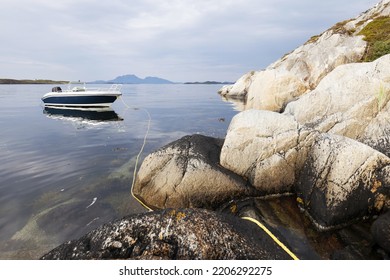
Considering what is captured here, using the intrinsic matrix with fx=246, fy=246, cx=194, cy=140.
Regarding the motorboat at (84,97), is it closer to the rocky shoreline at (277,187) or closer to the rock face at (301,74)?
the rock face at (301,74)

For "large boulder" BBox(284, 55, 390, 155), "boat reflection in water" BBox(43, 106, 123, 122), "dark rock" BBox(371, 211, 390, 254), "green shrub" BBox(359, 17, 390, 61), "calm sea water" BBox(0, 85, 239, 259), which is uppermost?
"green shrub" BBox(359, 17, 390, 61)

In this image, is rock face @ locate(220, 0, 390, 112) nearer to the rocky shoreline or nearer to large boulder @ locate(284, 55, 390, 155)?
the rocky shoreline

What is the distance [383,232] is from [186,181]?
5617 mm

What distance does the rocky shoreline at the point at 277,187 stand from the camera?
4445 mm

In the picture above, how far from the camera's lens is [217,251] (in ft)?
14.0

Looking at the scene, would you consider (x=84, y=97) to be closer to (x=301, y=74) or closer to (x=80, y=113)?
(x=80, y=113)

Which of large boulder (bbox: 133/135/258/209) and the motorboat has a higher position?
the motorboat

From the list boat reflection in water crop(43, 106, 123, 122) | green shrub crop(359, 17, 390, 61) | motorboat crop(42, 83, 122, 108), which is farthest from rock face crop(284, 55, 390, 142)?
motorboat crop(42, 83, 122, 108)

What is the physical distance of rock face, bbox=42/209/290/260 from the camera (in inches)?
166

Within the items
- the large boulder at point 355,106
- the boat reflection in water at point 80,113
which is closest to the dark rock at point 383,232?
the large boulder at point 355,106

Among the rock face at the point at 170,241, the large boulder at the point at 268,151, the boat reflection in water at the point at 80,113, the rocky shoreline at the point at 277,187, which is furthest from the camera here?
the boat reflection in water at the point at 80,113

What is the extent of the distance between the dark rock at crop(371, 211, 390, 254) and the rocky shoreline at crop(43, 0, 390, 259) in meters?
0.03

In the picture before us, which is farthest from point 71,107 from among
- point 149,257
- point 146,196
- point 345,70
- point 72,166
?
point 149,257

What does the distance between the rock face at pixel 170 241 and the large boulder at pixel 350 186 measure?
335 cm
